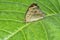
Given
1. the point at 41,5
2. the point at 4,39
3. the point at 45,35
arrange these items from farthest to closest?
the point at 41,5
the point at 45,35
the point at 4,39

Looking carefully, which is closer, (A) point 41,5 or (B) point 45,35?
(B) point 45,35

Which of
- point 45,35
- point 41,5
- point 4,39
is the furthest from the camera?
point 41,5

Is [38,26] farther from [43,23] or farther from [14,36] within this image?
[14,36]

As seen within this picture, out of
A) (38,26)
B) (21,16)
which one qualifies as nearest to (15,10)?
(21,16)

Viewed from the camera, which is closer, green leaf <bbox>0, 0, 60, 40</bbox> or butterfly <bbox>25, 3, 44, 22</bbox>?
green leaf <bbox>0, 0, 60, 40</bbox>

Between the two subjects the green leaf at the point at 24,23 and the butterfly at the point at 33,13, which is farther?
the butterfly at the point at 33,13
